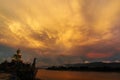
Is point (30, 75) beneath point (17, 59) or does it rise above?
beneath

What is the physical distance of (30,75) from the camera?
74688 millimetres

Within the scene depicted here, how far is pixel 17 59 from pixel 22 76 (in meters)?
42.6

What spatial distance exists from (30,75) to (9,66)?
128 feet

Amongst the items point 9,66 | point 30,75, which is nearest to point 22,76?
point 30,75

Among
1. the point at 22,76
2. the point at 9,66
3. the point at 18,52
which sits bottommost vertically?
the point at 22,76

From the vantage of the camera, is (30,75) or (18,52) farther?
(18,52)

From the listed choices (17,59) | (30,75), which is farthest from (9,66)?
(30,75)

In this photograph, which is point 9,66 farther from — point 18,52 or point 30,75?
point 30,75

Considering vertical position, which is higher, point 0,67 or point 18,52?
point 18,52

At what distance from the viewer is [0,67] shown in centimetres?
11444

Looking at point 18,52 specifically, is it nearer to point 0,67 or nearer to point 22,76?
point 0,67

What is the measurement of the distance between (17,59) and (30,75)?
41686 millimetres

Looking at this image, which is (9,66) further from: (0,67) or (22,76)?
(22,76)

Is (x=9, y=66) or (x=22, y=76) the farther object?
(x=9, y=66)
